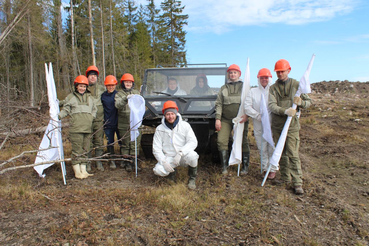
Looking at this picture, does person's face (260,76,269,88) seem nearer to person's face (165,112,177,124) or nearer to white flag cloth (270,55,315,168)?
white flag cloth (270,55,315,168)

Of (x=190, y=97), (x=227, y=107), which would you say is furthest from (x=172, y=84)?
(x=227, y=107)

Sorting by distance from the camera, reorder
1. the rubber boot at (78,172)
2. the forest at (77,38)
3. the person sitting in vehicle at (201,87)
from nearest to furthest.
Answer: the rubber boot at (78,172), the person sitting in vehicle at (201,87), the forest at (77,38)

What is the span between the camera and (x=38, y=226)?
3.44 meters

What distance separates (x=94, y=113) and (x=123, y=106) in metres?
0.58

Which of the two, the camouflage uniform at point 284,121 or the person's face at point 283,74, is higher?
the person's face at point 283,74

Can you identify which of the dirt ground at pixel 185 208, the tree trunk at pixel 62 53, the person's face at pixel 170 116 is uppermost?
the tree trunk at pixel 62 53

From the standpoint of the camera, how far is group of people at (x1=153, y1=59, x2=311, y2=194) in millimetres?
4539

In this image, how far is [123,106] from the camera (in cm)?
545

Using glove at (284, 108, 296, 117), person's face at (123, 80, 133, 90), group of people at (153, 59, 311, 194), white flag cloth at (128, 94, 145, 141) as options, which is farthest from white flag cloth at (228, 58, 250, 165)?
person's face at (123, 80, 133, 90)

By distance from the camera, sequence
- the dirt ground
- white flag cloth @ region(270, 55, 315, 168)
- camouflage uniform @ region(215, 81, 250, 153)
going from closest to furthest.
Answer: the dirt ground
white flag cloth @ region(270, 55, 315, 168)
camouflage uniform @ region(215, 81, 250, 153)

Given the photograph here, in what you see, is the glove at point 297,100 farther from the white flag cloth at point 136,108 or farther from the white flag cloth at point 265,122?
the white flag cloth at point 136,108

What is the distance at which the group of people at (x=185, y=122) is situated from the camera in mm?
4566

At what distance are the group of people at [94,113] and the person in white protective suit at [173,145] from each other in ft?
2.21

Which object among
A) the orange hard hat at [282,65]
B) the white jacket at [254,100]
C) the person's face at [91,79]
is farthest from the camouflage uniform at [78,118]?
the orange hard hat at [282,65]
